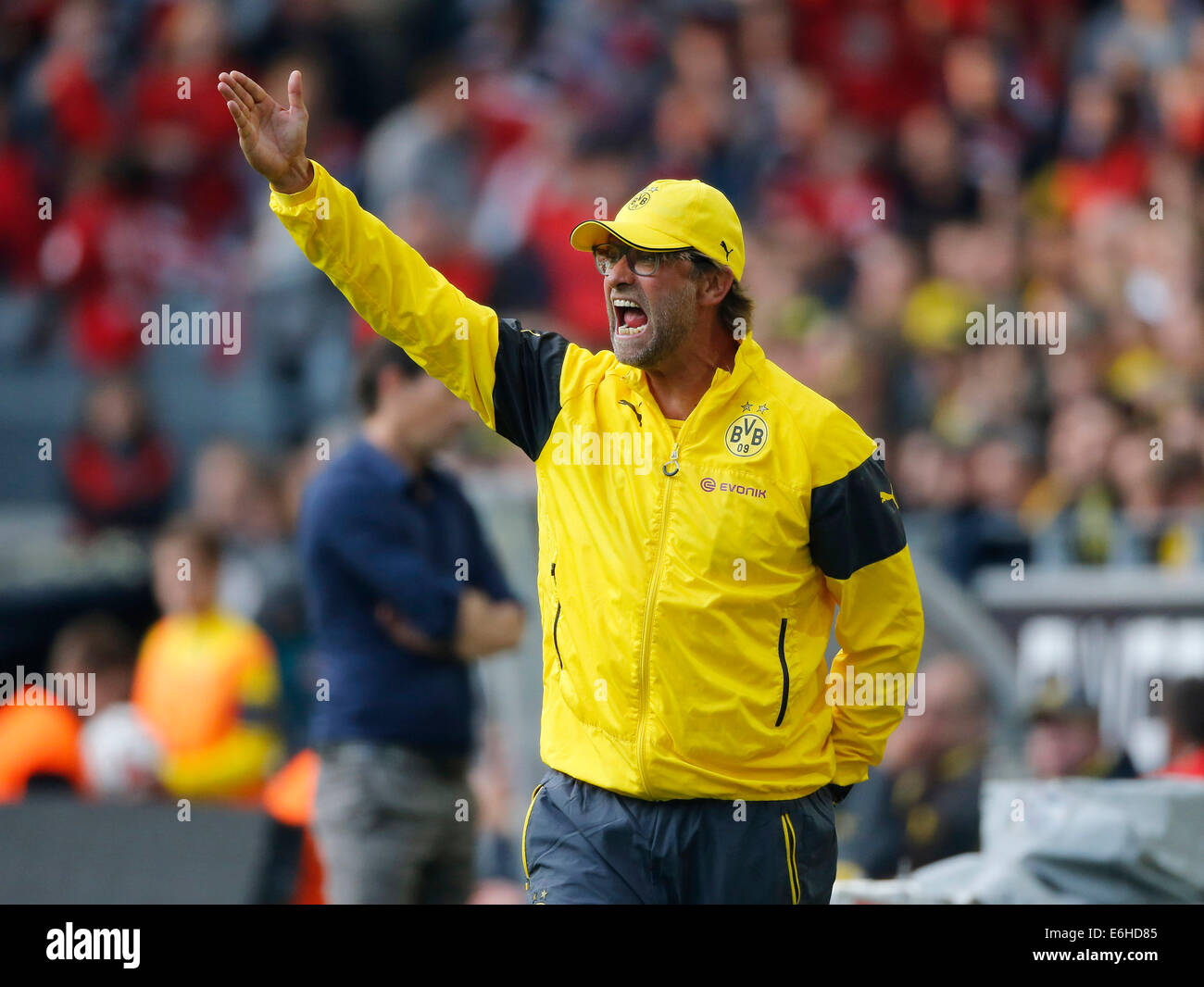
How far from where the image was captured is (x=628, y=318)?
4.10 metres

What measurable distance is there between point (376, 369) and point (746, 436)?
188 cm

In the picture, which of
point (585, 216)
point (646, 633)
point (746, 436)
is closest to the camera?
point (646, 633)

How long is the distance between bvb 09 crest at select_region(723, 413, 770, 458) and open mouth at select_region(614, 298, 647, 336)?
0.31 m

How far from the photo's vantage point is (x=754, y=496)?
3939 millimetres

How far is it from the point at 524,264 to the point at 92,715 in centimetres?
418

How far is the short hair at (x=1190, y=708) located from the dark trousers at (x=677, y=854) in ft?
8.25

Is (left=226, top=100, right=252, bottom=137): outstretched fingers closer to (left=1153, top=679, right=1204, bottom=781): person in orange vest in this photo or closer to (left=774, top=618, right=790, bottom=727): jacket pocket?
(left=774, top=618, right=790, bottom=727): jacket pocket

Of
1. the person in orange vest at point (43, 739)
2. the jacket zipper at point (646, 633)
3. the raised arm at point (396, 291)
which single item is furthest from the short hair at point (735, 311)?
the person in orange vest at point (43, 739)

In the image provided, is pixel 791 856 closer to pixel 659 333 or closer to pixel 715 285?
pixel 659 333

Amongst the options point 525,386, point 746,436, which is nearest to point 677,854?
point 746,436

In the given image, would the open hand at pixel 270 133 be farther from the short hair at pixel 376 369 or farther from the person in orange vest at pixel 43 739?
the person in orange vest at pixel 43 739

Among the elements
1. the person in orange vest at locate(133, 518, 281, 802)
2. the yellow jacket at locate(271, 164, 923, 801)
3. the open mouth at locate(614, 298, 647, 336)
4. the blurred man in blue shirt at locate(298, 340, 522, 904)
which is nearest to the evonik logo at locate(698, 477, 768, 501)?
the yellow jacket at locate(271, 164, 923, 801)

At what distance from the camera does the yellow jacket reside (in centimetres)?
389
